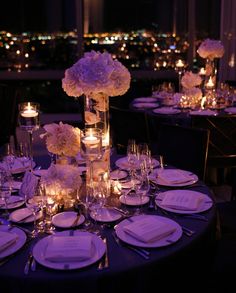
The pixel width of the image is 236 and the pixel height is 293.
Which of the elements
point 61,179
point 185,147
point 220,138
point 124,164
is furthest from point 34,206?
point 220,138

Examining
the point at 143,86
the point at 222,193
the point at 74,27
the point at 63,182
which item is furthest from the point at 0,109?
the point at 63,182

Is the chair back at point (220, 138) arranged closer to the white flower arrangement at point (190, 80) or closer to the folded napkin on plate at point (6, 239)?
the white flower arrangement at point (190, 80)

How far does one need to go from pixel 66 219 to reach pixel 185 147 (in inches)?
47.1

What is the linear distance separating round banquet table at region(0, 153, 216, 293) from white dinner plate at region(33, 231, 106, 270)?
14 mm

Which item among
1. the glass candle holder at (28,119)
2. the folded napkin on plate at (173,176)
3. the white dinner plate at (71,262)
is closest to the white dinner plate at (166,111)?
the folded napkin on plate at (173,176)

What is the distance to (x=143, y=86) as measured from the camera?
5.14 meters

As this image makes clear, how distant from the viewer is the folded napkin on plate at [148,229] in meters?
1.62

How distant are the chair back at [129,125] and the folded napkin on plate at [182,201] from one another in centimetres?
171

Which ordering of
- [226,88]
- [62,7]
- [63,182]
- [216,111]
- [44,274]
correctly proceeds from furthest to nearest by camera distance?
[62,7]
[226,88]
[216,111]
[63,182]
[44,274]

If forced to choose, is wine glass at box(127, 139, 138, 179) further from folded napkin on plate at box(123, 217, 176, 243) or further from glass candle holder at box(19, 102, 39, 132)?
glass candle holder at box(19, 102, 39, 132)

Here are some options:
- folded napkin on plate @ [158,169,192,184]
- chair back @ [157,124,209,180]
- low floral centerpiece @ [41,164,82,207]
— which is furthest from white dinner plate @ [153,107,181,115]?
low floral centerpiece @ [41,164,82,207]

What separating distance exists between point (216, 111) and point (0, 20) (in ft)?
12.8

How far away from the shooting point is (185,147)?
9.11 feet

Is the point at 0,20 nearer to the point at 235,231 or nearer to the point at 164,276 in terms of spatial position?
the point at 235,231
